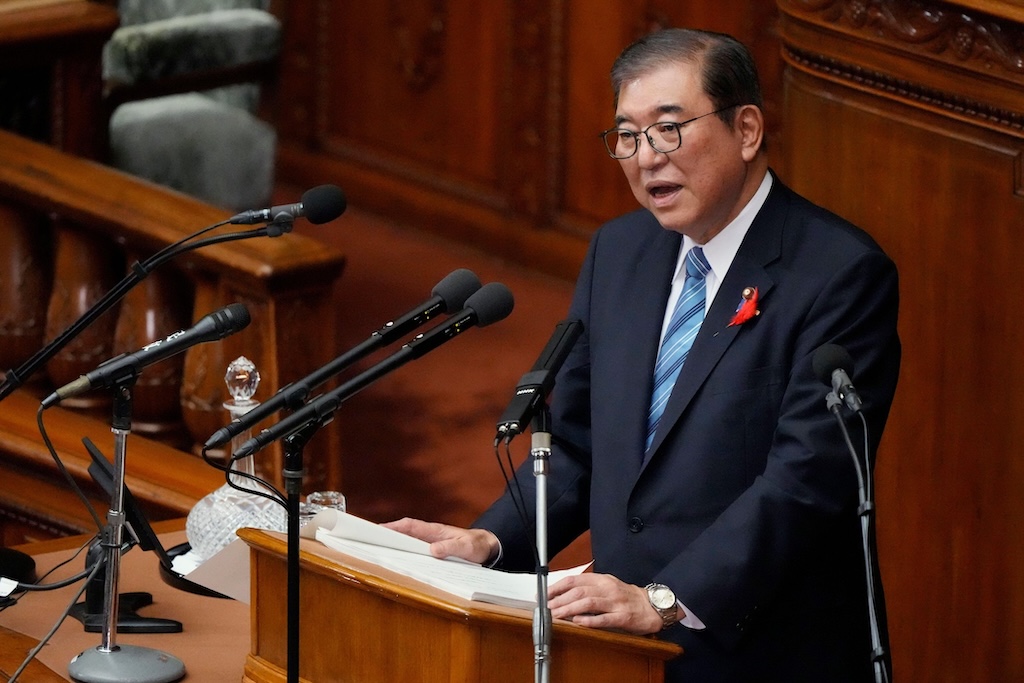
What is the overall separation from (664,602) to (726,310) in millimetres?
482

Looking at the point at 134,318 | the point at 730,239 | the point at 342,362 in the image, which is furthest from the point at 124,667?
the point at 134,318

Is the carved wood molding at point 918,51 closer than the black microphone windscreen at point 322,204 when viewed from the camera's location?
No

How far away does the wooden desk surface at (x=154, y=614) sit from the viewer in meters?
2.83

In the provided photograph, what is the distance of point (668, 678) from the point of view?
2736 millimetres

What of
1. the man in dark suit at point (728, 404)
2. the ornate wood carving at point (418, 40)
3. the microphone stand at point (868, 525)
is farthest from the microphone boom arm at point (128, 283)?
the ornate wood carving at point (418, 40)

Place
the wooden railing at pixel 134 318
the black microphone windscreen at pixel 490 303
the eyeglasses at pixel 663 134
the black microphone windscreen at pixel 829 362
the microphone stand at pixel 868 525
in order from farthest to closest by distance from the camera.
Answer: the wooden railing at pixel 134 318 < the eyeglasses at pixel 663 134 < the black microphone windscreen at pixel 490 303 < the black microphone windscreen at pixel 829 362 < the microphone stand at pixel 868 525

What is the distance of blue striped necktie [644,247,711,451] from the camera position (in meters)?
2.82

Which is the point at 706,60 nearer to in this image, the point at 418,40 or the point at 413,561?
the point at 413,561

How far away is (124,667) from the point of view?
269cm

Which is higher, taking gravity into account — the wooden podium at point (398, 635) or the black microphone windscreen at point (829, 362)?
→ the black microphone windscreen at point (829, 362)

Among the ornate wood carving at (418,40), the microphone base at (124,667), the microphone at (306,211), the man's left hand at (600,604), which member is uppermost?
the microphone at (306,211)

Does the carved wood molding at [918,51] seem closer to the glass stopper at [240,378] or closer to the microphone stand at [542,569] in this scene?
the glass stopper at [240,378]

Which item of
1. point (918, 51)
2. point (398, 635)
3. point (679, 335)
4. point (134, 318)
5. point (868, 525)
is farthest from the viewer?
point (134, 318)

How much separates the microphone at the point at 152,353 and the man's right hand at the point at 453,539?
39cm
